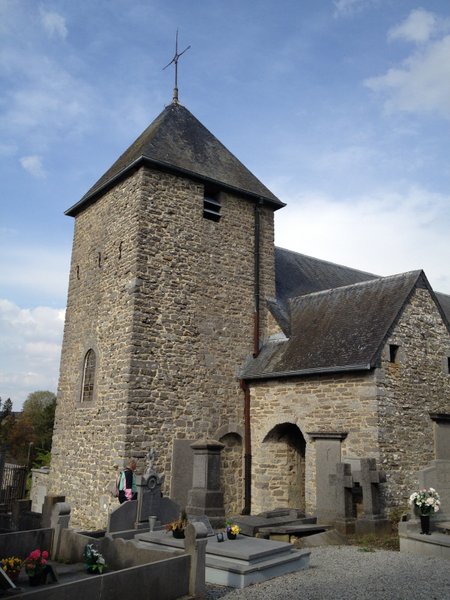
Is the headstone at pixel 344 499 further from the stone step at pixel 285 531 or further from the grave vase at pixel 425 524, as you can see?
the grave vase at pixel 425 524

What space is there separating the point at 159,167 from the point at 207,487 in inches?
309

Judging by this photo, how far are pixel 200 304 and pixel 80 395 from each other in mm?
3948

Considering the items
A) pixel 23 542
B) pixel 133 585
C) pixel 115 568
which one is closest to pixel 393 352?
pixel 115 568

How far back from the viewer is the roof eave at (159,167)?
12920 millimetres

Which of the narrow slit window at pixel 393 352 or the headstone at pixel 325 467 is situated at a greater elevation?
the narrow slit window at pixel 393 352

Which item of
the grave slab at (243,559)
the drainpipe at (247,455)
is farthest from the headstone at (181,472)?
the grave slab at (243,559)

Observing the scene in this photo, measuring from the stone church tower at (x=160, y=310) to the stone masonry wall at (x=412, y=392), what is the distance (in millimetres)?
3947

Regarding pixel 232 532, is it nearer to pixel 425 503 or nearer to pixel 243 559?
pixel 243 559

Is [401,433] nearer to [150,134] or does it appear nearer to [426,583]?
[426,583]

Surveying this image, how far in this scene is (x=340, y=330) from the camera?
12.4m

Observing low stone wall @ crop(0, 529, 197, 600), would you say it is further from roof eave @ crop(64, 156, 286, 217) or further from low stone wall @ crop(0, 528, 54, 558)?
roof eave @ crop(64, 156, 286, 217)

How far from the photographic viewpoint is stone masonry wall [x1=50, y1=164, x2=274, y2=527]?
1166 cm

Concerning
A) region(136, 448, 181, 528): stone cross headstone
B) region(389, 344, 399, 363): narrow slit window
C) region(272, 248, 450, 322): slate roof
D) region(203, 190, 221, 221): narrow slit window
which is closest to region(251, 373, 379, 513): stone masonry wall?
region(389, 344, 399, 363): narrow slit window

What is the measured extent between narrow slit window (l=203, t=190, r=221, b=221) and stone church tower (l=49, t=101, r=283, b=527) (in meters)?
0.03
